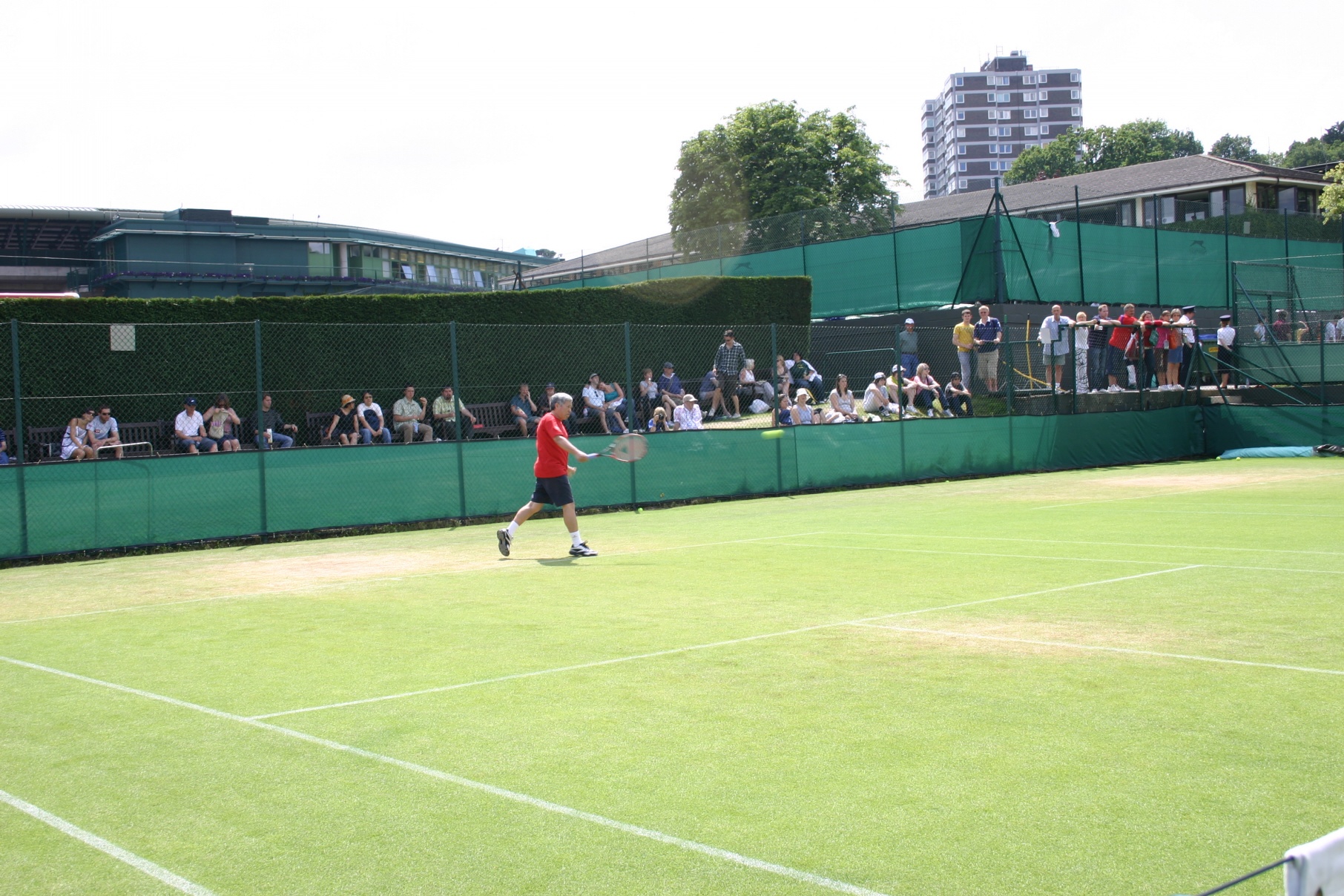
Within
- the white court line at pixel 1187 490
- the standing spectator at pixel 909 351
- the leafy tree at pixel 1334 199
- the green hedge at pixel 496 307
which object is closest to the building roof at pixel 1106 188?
the leafy tree at pixel 1334 199

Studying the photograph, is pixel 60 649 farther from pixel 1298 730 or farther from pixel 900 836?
pixel 1298 730

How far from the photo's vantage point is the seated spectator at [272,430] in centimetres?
1645

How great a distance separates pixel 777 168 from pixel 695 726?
58822 millimetres

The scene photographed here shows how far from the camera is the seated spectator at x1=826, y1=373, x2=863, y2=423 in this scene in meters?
23.0

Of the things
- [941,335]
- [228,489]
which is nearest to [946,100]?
[941,335]

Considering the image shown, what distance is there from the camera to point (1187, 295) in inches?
1427

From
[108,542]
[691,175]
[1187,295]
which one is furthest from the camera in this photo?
[691,175]

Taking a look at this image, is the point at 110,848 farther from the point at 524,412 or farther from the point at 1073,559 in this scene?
the point at 524,412

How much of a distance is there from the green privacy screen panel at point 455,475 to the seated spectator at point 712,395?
3003 mm

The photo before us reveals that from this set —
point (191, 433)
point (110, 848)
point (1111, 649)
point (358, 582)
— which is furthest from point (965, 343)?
point (110, 848)

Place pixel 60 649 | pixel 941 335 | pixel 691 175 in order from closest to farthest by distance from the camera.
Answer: pixel 60 649, pixel 941 335, pixel 691 175

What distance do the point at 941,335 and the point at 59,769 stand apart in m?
25.9

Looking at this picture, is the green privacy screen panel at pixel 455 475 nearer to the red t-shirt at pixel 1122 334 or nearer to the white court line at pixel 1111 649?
the red t-shirt at pixel 1122 334

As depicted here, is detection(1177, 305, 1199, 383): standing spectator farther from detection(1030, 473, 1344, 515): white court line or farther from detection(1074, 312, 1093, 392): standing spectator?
detection(1030, 473, 1344, 515): white court line
